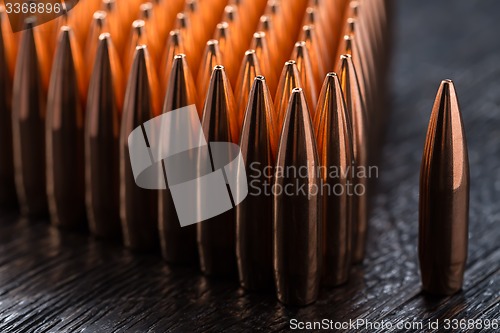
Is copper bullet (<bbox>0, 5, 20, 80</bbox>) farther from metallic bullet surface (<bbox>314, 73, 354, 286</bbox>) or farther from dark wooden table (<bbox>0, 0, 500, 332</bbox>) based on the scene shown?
metallic bullet surface (<bbox>314, 73, 354, 286</bbox>)

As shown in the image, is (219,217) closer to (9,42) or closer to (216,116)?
(216,116)

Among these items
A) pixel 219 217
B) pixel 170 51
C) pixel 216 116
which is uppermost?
pixel 170 51

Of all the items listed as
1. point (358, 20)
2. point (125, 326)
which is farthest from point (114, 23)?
point (125, 326)

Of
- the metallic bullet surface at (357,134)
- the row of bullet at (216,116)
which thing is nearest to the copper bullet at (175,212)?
the row of bullet at (216,116)

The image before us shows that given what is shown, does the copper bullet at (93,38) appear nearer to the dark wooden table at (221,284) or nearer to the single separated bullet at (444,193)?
the dark wooden table at (221,284)

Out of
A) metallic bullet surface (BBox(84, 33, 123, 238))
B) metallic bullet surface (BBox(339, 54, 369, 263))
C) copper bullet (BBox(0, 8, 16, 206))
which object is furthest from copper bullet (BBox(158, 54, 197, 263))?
copper bullet (BBox(0, 8, 16, 206))

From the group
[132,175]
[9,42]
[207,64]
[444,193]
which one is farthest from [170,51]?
[444,193]
